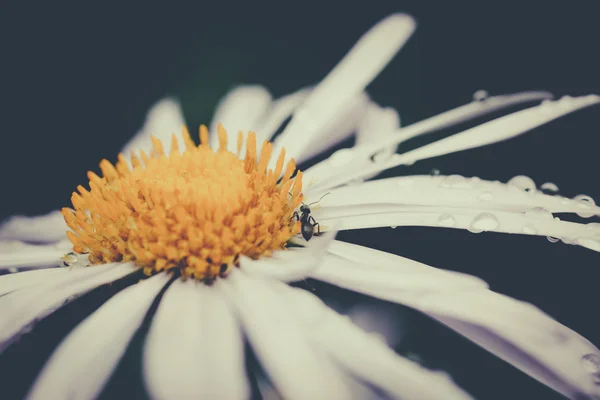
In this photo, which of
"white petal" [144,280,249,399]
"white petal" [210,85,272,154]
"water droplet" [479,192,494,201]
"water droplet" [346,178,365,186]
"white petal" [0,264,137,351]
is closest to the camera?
"white petal" [144,280,249,399]

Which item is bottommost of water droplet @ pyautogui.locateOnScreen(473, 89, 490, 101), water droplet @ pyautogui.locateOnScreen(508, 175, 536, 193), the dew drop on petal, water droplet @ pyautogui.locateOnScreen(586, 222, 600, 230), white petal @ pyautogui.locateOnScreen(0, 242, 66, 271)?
white petal @ pyautogui.locateOnScreen(0, 242, 66, 271)

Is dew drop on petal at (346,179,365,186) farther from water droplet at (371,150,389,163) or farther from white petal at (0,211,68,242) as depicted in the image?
white petal at (0,211,68,242)

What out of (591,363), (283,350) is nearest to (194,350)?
(283,350)

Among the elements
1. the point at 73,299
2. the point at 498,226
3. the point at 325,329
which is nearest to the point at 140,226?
the point at 73,299

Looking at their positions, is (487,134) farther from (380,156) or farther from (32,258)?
(32,258)

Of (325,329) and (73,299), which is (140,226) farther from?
(325,329)

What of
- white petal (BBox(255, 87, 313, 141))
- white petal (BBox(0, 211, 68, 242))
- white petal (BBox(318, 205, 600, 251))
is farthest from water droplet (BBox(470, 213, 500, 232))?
white petal (BBox(0, 211, 68, 242))
